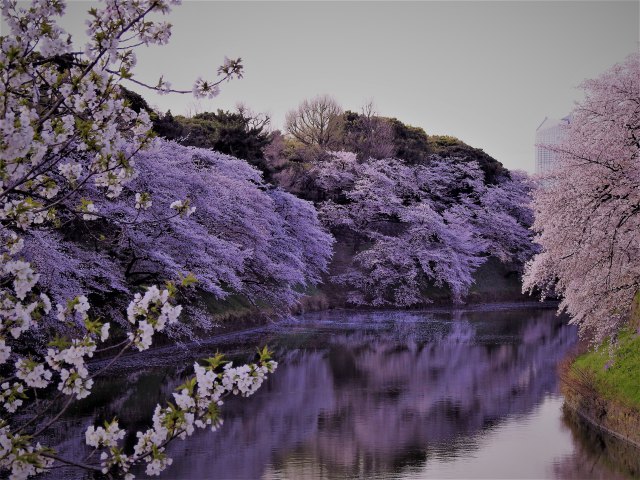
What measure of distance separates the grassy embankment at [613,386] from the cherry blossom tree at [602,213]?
2.62 ft

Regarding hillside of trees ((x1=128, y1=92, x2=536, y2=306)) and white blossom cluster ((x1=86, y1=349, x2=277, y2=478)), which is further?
hillside of trees ((x1=128, y1=92, x2=536, y2=306))

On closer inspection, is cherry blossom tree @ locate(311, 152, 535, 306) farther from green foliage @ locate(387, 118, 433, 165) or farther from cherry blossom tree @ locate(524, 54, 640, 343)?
cherry blossom tree @ locate(524, 54, 640, 343)

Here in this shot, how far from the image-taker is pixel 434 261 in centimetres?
5297

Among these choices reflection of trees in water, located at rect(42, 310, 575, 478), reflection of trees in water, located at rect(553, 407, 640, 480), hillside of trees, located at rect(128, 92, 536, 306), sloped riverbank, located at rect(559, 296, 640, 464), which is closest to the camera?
Result: reflection of trees in water, located at rect(553, 407, 640, 480)

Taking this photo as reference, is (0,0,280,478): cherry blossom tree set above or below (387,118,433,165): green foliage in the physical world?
below

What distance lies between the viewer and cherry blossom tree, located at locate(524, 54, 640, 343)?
683 inches

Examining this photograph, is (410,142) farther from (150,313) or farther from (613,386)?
(150,313)

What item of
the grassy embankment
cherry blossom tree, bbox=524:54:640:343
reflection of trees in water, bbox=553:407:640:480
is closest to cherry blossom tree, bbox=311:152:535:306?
the grassy embankment

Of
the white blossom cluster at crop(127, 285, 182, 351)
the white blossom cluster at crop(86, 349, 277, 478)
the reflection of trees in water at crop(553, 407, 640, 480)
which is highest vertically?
the white blossom cluster at crop(127, 285, 182, 351)

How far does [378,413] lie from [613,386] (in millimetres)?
5946

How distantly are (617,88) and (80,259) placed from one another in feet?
53.1

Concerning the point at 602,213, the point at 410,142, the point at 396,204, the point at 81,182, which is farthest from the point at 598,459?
the point at 410,142

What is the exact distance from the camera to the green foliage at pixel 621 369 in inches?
682

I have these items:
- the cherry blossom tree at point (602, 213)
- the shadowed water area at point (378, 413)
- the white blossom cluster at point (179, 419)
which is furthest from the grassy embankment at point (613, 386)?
the white blossom cluster at point (179, 419)
